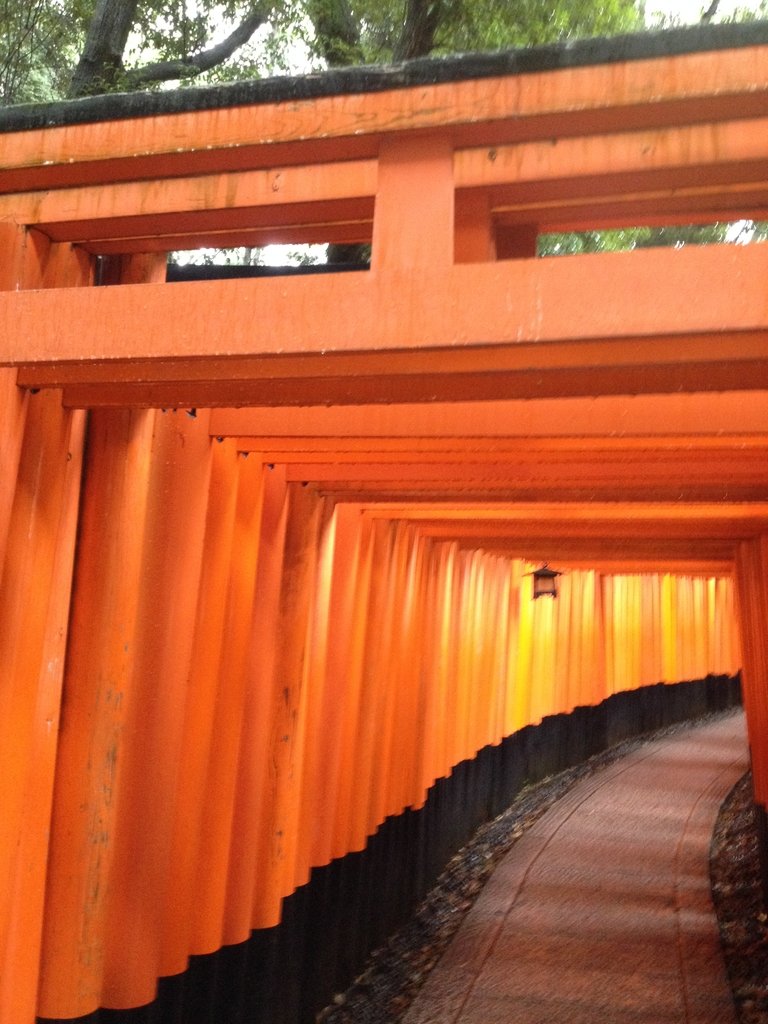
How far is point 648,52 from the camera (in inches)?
94.4

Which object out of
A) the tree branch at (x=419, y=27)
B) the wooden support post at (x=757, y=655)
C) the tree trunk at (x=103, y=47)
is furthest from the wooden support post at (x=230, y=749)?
the tree trunk at (x=103, y=47)

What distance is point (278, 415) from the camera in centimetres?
432

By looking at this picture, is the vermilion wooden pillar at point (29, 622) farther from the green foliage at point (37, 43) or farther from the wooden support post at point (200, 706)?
the green foliage at point (37, 43)

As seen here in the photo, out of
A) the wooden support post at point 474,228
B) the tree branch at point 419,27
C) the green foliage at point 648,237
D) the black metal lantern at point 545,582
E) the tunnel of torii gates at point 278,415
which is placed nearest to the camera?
the tunnel of torii gates at point 278,415

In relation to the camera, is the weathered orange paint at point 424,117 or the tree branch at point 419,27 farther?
the tree branch at point 419,27

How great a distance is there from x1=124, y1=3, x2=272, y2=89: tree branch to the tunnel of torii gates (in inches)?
204

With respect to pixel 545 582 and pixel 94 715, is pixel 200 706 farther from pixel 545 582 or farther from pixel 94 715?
pixel 545 582

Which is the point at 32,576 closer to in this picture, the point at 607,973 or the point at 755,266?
the point at 755,266

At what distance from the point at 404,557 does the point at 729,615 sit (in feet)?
53.0

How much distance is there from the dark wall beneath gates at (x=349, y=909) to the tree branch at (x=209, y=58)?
7.09 meters

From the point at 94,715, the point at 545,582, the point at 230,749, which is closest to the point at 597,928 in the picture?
the point at 545,582

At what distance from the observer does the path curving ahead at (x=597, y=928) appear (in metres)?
6.75

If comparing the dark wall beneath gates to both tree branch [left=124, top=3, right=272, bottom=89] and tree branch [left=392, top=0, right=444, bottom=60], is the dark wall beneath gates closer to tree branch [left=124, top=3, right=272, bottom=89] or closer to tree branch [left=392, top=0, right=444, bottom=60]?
tree branch [left=392, top=0, right=444, bottom=60]

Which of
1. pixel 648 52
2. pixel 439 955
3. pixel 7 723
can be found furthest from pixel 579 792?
pixel 648 52
